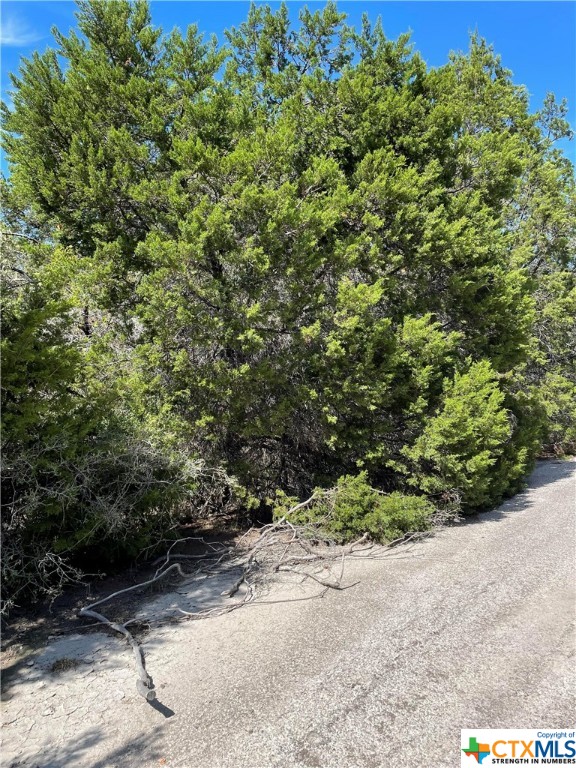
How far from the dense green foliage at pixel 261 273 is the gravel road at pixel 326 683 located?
2.22 metres

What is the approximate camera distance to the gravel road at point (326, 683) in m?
3.58

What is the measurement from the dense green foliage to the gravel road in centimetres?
222

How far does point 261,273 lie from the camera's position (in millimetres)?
8602

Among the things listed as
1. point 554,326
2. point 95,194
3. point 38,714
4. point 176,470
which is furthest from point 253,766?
point 554,326

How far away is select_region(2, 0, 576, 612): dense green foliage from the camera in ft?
27.6

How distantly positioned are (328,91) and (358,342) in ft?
19.6
